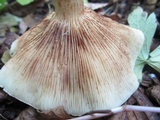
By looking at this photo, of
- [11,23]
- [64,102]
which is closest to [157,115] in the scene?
[64,102]

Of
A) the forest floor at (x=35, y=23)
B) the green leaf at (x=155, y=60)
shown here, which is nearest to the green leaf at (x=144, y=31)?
the green leaf at (x=155, y=60)

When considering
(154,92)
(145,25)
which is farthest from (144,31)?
(154,92)

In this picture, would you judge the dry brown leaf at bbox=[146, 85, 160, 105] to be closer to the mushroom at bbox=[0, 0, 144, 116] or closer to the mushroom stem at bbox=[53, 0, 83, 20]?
the mushroom at bbox=[0, 0, 144, 116]

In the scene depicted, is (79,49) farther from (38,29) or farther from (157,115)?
(157,115)

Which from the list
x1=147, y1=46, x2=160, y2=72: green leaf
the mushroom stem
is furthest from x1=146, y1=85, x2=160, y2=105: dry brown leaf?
the mushroom stem

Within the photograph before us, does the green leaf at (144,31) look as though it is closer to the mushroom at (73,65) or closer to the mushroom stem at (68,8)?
the mushroom at (73,65)

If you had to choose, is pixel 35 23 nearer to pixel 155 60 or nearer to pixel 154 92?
pixel 155 60

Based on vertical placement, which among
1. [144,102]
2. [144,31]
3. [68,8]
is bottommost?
[144,102]
